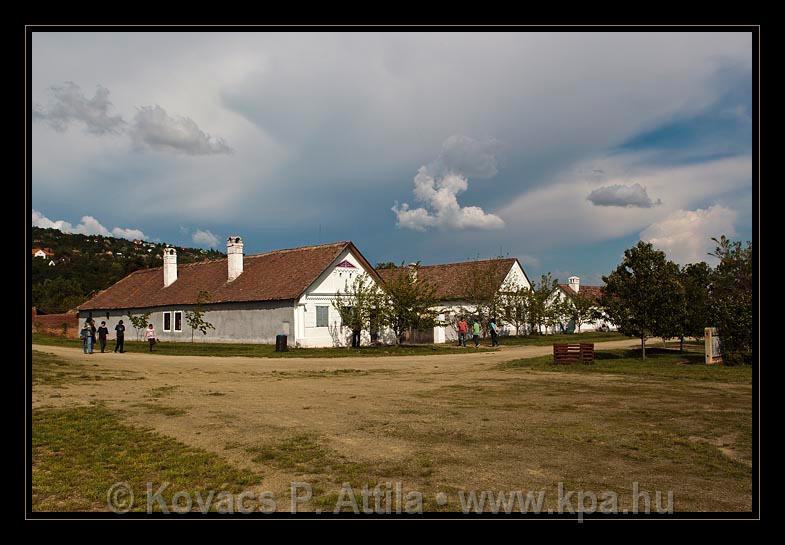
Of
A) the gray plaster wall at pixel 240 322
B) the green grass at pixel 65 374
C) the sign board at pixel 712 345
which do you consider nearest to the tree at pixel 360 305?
the gray plaster wall at pixel 240 322

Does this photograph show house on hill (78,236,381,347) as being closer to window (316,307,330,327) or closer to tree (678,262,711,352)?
window (316,307,330,327)

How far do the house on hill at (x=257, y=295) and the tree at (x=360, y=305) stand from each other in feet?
2.08

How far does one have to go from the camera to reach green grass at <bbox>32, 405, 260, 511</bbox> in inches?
248

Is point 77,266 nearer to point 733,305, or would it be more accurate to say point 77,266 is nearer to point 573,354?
point 573,354

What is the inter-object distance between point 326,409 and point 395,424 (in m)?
2.08

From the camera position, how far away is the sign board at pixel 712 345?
70.0 ft

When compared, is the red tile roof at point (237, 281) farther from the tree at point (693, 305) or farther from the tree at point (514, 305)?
the tree at point (693, 305)

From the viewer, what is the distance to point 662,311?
23.1 meters

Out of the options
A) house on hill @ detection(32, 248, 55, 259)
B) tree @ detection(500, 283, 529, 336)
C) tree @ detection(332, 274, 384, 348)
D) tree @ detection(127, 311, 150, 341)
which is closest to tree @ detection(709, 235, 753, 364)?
tree @ detection(332, 274, 384, 348)

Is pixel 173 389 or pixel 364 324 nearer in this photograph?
pixel 173 389

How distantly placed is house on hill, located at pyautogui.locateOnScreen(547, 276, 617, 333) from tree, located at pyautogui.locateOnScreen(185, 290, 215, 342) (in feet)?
84.8

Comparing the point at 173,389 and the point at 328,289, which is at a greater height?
the point at 328,289

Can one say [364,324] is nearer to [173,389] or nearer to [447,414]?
[173,389]
